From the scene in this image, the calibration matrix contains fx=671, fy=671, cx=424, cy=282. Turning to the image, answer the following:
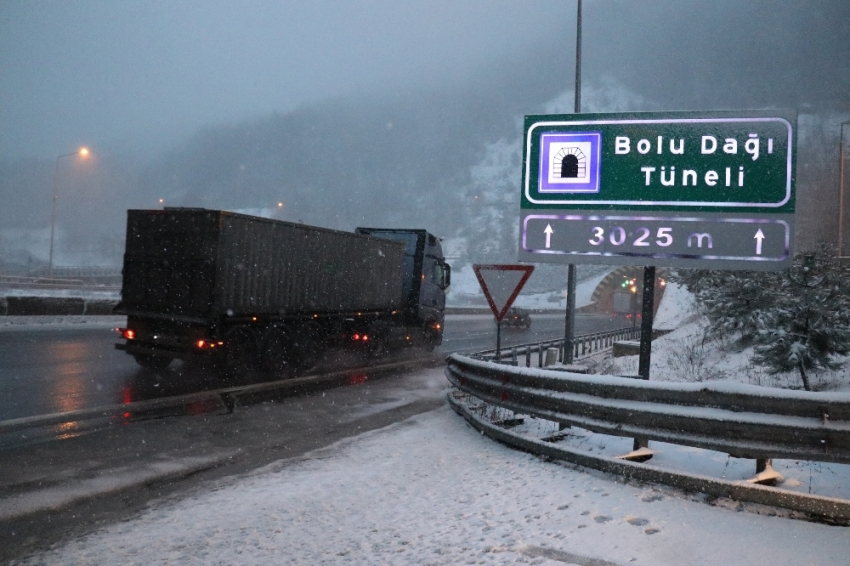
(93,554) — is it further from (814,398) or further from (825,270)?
(825,270)

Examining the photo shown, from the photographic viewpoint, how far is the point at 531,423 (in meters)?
9.26

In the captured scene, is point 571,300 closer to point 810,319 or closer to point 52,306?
point 810,319

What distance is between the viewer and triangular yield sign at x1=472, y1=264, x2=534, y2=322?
1169 cm

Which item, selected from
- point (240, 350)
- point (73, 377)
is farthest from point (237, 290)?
point (73, 377)

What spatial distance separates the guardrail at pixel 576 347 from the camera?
600 inches

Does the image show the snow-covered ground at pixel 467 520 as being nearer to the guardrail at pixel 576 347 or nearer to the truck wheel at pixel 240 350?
the truck wheel at pixel 240 350

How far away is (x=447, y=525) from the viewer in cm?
523

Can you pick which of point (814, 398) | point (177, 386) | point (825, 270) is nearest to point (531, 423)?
point (814, 398)

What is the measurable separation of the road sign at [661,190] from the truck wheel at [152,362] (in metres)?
8.78

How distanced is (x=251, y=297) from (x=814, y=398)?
11.6 m

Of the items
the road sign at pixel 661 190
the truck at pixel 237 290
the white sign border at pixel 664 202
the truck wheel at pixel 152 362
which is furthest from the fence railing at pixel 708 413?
the truck wheel at pixel 152 362

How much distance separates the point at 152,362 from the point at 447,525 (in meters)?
11.3

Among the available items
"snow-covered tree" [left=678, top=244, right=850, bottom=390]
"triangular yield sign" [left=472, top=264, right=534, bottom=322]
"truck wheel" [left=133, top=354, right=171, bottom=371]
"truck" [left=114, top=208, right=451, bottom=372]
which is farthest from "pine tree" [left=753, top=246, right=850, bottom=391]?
"truck wheel" [left=133, top=354, right=171, bottom=371]

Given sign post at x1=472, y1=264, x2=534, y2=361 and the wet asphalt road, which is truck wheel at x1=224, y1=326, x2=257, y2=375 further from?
sign post at x1=472, y1=264, x2=534, y2=361
